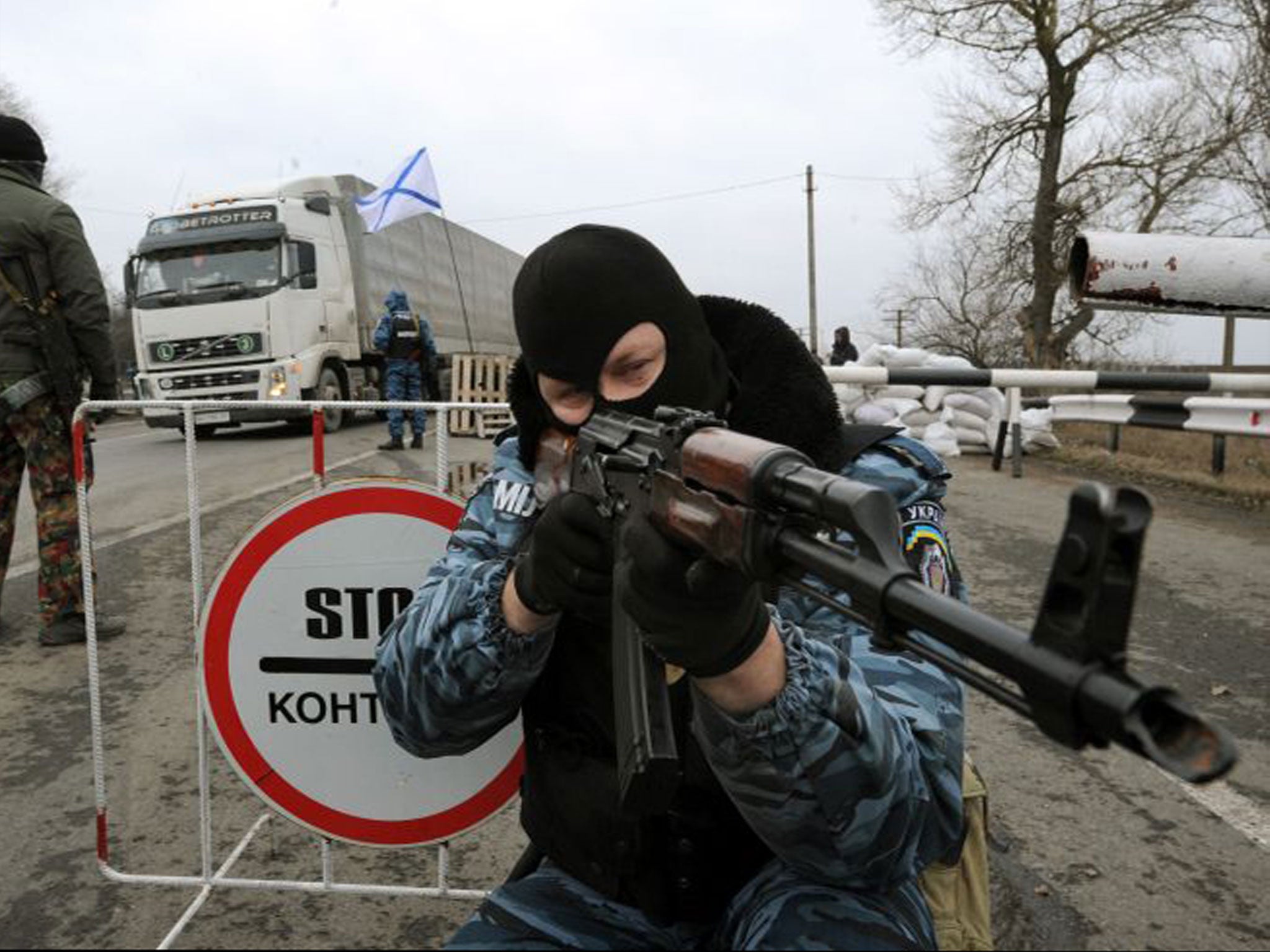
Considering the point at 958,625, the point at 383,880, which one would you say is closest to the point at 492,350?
the point at 383,880

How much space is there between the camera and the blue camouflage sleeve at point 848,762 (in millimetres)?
1319

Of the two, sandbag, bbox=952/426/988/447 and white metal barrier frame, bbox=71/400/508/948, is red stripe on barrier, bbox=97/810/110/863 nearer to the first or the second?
white metal barrier frame, bbox=71/400/508/948

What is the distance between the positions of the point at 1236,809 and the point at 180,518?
6.94 metres

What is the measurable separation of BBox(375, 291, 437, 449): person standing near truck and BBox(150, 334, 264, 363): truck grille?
1807 mm

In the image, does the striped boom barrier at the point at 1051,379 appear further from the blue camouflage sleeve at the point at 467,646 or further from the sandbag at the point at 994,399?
the sandbag at the point at 994,399

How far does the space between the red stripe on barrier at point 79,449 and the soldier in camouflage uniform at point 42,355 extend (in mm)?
2240

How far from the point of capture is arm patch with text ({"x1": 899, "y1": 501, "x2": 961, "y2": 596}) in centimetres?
158

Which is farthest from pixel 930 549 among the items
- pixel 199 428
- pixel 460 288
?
pixel 460 288

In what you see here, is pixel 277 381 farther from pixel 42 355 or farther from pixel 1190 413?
pixel 1190 413

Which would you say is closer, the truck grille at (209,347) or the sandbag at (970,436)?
the sandbag at (970,436)

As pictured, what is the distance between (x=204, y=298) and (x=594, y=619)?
48.1 ft

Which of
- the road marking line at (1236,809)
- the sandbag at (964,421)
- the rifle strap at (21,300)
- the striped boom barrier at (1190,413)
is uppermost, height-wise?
the rifle strap at (21,300)

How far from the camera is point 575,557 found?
1444 millimetres

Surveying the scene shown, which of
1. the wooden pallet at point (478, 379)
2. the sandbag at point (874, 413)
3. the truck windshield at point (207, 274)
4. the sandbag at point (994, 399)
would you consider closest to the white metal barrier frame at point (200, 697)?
the sandbag at point (874, 413)
